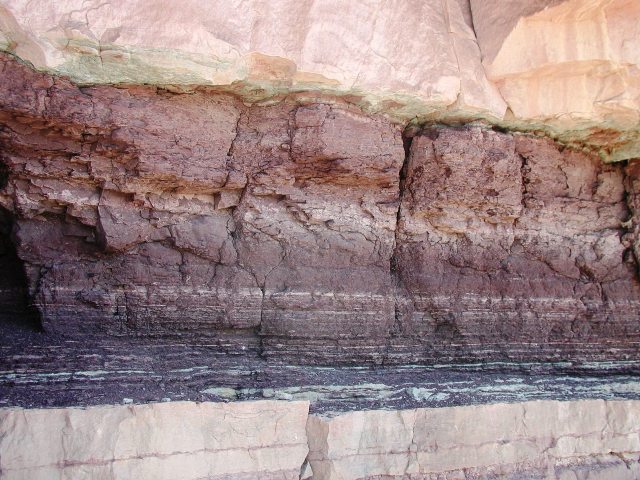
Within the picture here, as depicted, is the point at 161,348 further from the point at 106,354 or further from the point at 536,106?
the point at 536,106

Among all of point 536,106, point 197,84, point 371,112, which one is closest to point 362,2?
point 371,112

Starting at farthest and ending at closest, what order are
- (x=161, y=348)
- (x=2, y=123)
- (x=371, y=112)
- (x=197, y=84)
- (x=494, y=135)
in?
1. (x=494, y=135)
2. (x=371, y=112)
3. (x=161, y=348)
4. (x=197, y=84)
5. (x=2, y=123)

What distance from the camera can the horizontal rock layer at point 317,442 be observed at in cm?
273

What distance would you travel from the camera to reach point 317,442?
321 centimetres

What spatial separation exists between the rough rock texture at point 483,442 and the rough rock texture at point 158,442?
0.21 m

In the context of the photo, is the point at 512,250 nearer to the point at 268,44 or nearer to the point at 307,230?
the point at 307,230

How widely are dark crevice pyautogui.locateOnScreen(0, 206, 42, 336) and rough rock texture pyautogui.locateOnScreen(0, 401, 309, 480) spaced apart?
3.89ft

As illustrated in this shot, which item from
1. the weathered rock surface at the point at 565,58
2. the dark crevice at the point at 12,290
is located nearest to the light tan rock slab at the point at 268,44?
the weathered rock surface at the point at 565,58

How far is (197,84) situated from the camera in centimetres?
361

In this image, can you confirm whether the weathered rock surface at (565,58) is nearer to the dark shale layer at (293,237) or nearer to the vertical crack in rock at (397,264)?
the dark shale layer at (293,237)

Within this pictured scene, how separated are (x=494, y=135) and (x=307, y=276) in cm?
181

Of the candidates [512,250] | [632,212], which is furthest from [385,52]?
[632,212]

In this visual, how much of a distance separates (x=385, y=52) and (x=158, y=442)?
2.80 meters

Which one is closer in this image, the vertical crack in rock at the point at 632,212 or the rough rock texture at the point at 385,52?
the rough rock texture at the point at 385,52
